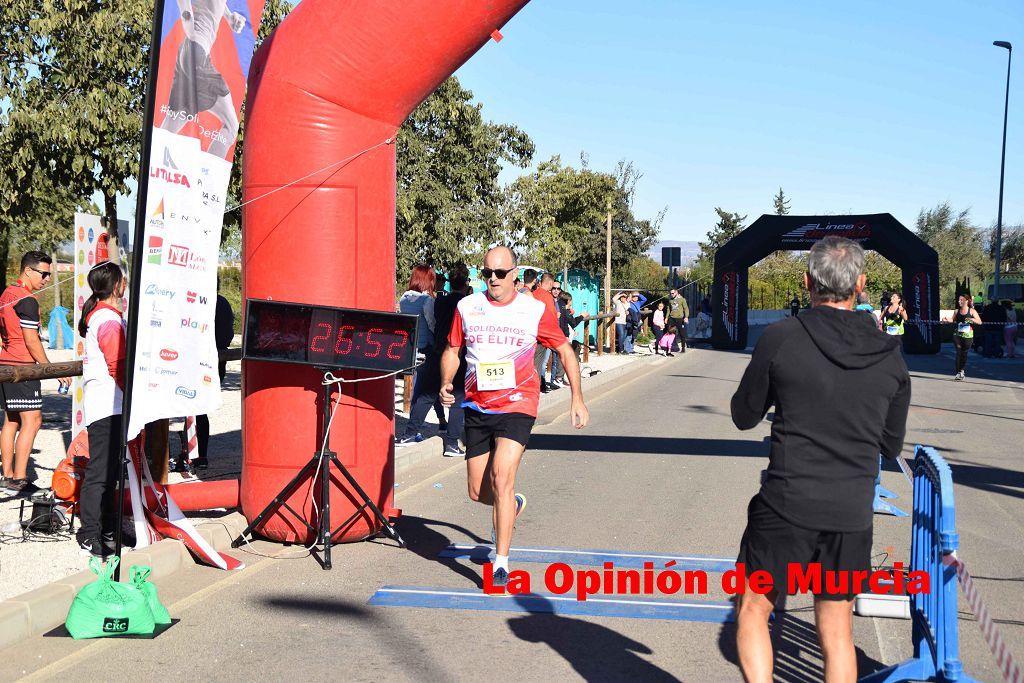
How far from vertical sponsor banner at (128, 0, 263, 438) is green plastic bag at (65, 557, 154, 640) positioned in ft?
3.40

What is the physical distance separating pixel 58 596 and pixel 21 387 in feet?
11.9

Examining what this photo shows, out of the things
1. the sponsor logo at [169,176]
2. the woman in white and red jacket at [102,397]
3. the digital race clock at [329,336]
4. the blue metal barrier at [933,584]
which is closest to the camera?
the blue metal barrier at [933,584]

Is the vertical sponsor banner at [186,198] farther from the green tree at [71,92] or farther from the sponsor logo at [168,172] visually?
the green tree at [71,92]

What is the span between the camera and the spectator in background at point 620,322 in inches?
1241

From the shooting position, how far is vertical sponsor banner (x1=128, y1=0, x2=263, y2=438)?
20.2ft

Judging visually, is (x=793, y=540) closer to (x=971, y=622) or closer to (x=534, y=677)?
(x=534, y=677)

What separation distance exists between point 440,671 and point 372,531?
2737mm

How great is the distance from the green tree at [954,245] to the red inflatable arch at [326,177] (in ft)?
232

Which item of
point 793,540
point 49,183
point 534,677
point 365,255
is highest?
point 49,183

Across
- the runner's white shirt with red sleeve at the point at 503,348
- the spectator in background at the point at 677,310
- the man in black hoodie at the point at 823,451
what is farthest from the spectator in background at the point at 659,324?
the man in black hoodie at the point at 823,451

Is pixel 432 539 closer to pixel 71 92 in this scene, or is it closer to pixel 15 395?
pixel 15 395

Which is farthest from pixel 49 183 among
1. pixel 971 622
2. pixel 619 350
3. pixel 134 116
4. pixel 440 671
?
pixel 619 350

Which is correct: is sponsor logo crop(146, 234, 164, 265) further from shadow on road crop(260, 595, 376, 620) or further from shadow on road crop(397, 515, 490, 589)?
shadow on road crop(397, 515, 490, 589)

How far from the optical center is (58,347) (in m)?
30.3
